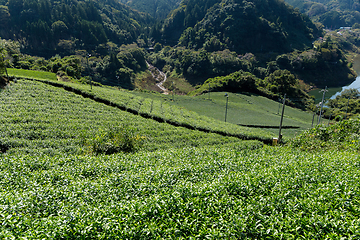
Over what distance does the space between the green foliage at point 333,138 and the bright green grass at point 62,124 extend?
7.45m

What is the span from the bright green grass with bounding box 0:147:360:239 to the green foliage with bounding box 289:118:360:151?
9.82 m

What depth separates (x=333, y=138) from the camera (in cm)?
2092

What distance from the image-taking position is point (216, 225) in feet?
22.4

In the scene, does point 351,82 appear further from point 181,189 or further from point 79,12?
point 79,12

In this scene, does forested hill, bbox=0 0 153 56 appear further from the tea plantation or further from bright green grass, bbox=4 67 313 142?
the tea plantation

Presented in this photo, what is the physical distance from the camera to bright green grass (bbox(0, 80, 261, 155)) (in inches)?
802

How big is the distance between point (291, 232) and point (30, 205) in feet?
34.2

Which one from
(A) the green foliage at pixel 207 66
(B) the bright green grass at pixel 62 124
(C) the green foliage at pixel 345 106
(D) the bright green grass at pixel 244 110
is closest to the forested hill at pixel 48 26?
(A) the green foliage at pixel 207 66

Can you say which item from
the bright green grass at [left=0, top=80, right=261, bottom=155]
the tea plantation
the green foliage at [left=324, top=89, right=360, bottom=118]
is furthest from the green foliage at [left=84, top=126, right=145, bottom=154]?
the green foliage at [left=324, top=89, right=360, bottom=118]

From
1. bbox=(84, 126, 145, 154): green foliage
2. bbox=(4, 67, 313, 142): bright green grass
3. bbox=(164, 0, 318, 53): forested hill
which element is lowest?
bbox=(84, 126, 145, 154): green foliage

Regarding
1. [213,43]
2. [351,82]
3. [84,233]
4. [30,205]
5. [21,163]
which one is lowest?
[21,163]

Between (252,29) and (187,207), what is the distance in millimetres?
193781

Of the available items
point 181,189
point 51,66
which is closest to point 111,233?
point 181,189

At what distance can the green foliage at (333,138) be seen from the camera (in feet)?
62.4
